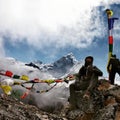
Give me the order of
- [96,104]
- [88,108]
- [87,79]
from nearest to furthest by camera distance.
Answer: [88,108]
[96,104]
[87,79]

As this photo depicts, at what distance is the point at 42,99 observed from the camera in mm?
86062

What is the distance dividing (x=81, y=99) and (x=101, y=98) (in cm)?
86

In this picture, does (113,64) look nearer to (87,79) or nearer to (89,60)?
(89,60)

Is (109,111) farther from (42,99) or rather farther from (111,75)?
(42,99)

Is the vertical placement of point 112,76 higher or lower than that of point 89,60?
lower

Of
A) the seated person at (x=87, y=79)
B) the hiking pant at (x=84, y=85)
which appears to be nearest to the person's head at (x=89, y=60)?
the seated person at (x=87, y=79)

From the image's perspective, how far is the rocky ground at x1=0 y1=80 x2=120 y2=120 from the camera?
36.4ft

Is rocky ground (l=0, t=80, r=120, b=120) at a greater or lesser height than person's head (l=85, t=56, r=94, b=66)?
lesser

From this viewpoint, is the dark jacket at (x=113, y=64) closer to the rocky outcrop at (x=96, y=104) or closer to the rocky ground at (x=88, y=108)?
the rocky ground at (x=88, y=108)

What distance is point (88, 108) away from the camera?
43.7 ft

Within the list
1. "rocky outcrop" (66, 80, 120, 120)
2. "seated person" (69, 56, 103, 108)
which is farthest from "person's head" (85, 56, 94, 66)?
"rocky outcrop" (66, 80, 120, 120)

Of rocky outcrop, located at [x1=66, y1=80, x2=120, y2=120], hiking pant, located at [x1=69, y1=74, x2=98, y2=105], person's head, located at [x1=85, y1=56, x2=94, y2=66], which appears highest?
person's head, located at [x1=85, y1=56, x2=94, y2=66]

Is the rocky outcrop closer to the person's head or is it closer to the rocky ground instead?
the rocky ground

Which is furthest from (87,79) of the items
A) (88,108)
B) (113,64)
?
(113,64)
